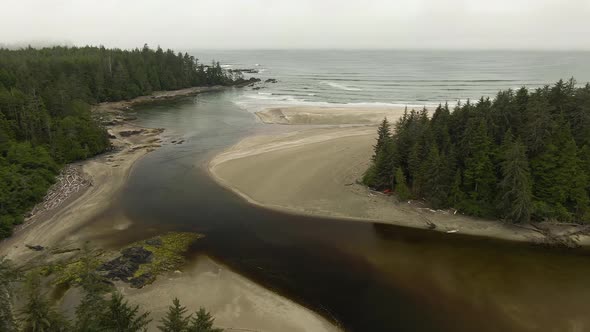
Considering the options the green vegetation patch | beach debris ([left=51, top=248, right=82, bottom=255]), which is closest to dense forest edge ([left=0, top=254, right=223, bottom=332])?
the green vegetation patch

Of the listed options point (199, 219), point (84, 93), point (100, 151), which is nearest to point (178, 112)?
point (84, 93)

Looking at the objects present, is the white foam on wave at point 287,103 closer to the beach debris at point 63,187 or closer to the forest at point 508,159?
the beach debris at point 63,187

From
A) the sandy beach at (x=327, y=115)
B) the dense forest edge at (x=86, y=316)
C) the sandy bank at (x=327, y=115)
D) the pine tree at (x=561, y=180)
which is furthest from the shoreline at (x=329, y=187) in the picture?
the dense forest edge at (x=86, y=316)

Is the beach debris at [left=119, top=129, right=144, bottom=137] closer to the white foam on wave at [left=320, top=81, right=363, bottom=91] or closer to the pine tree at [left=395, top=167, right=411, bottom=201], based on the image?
the pine tree at [left=395, top=167, right=411, bottom=201]

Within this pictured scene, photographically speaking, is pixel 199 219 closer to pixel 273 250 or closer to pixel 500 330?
pixel 273 250

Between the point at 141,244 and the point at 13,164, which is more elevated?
the point at 13,164

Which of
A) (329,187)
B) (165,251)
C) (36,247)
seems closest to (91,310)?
(165,251)

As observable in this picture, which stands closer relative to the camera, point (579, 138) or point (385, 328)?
point (385, 328)
